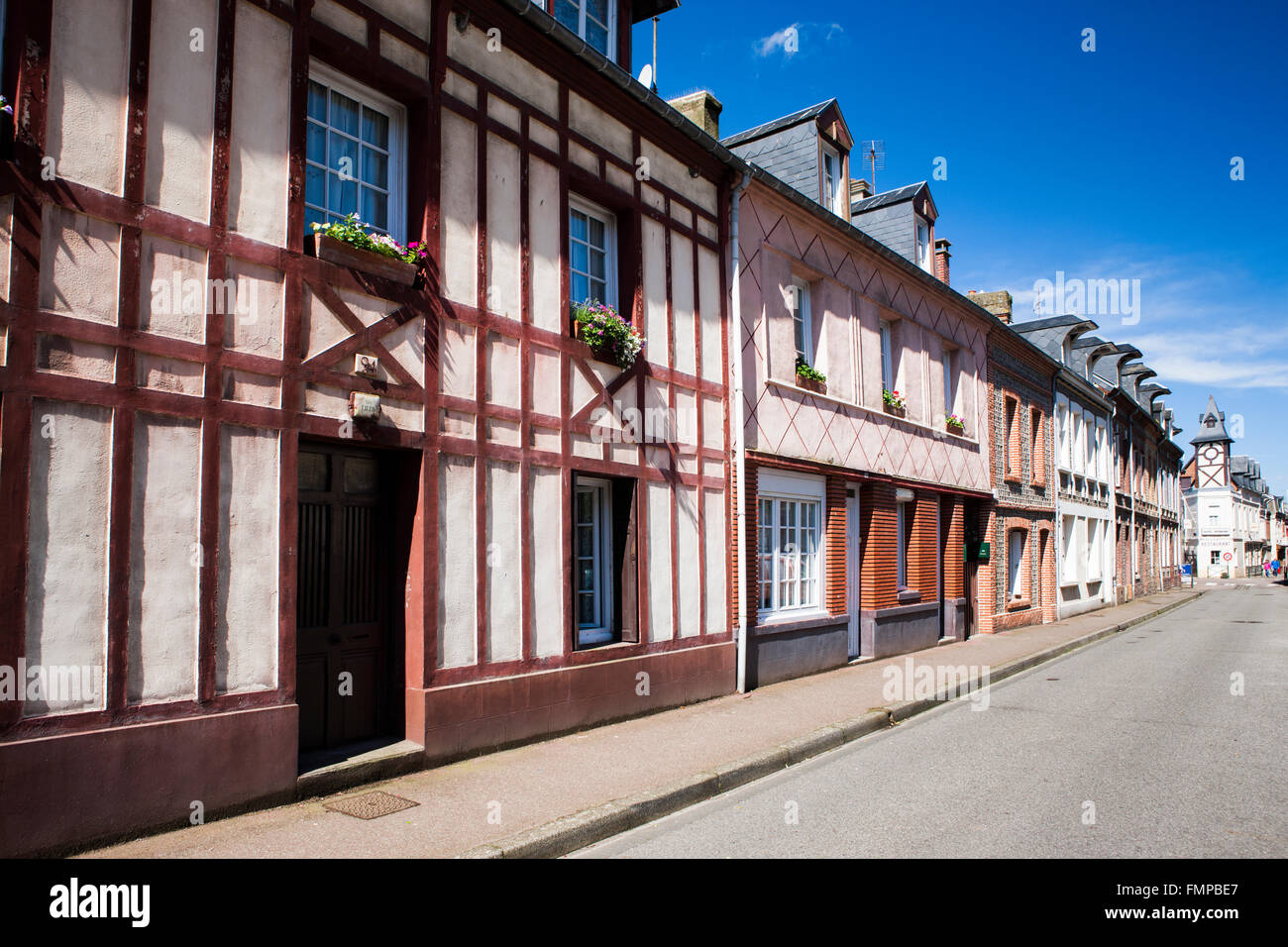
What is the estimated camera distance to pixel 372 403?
20.1ft

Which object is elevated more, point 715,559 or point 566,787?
point 715,559

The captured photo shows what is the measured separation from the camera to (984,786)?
20.5 feet

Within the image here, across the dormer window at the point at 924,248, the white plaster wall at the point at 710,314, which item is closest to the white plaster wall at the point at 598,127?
the white plaster wall at the point at 710,314

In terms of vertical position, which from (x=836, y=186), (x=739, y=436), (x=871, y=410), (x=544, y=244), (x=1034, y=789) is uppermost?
(x=836, y=186)

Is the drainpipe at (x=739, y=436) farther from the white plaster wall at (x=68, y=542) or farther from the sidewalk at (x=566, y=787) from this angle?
the white plaster wall at (x=68, y=542)

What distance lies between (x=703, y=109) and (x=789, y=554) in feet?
20.0

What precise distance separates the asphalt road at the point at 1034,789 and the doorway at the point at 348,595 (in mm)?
2354

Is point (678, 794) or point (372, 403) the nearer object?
point (678, 794)

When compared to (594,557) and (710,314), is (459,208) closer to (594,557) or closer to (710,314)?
(594,557)

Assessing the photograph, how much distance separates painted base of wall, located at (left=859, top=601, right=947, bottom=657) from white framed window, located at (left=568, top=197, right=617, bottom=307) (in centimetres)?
721

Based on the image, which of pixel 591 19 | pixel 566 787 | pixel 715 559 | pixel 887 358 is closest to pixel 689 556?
pixel 715 559
